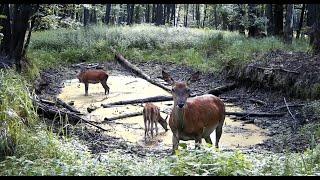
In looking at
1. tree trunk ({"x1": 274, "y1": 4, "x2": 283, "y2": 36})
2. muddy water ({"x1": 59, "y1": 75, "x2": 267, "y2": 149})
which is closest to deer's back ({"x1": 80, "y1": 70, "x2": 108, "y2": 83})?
muddy water ({"x1": 59, "y1": 75, "x2": 267, "y2": 149})

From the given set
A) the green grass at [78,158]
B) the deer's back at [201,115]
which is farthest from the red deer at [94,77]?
the deer's back at [201,115]

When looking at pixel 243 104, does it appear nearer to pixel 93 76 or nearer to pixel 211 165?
pixel 93 76

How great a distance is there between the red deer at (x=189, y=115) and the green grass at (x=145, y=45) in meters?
9.52

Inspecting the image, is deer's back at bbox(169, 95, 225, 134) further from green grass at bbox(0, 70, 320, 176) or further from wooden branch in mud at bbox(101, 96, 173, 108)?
wooden branch in mud at bbox(101, 96, 173, 108)

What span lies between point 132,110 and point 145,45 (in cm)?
1213

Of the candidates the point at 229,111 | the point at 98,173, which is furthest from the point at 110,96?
the point at 98,173

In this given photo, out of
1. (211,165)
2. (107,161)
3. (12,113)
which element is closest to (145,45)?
(12,113)

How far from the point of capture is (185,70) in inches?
774

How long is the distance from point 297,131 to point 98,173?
5733 mm

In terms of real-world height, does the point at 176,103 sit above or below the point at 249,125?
above

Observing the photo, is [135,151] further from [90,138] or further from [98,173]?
[98,173]

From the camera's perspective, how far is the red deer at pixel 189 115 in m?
7.63

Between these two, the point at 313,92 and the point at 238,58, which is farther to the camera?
the point at 238,58

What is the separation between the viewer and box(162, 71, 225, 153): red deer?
7629 millimetres
